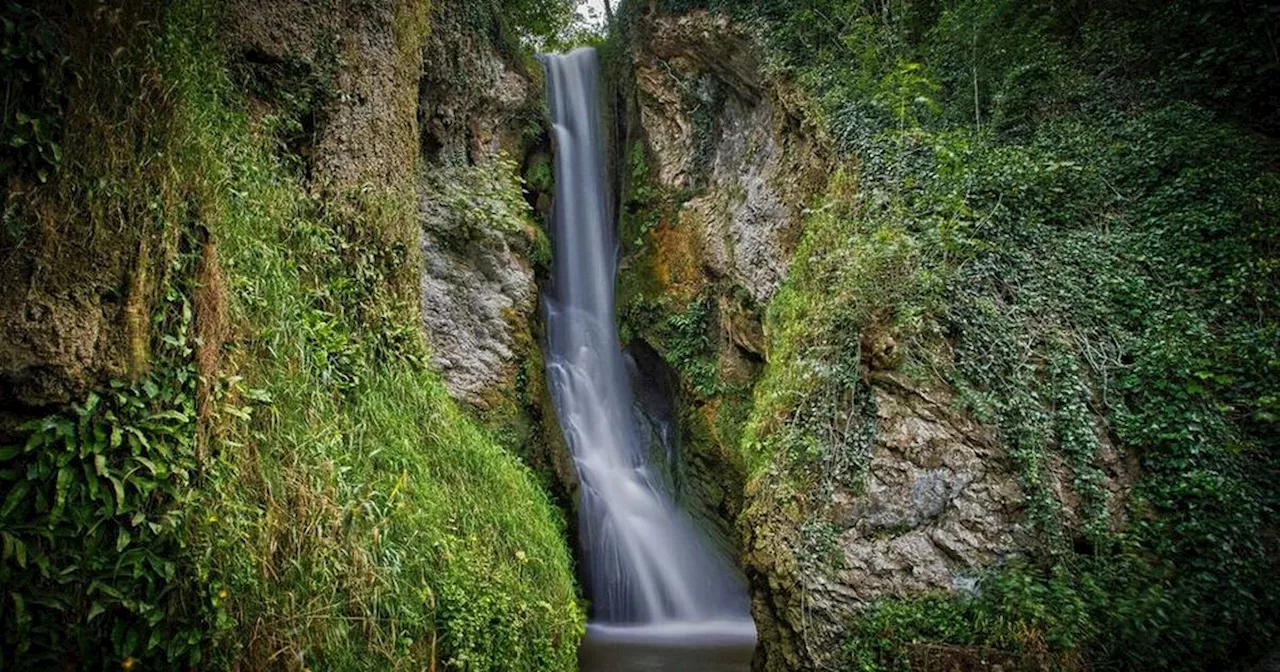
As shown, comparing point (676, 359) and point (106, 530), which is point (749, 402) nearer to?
point (676, 359)

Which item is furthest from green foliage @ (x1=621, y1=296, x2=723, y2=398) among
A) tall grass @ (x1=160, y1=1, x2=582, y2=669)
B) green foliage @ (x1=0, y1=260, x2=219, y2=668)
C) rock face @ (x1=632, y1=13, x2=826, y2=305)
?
green foliage @ (x1=0, y1=260, x2=219, y2=668)

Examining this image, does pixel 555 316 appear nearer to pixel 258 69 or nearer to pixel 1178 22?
pixel 258 69

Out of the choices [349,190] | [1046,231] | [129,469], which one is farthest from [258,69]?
[1046,231]

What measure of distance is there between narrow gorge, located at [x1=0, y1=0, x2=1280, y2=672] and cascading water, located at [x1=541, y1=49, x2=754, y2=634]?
78 mm

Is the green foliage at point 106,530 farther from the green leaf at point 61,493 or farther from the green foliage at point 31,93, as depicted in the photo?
the green foliage at point 31,93

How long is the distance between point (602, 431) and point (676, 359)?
1.68 metres

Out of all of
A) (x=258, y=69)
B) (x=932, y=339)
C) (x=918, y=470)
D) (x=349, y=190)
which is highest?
(x=258, y=69)

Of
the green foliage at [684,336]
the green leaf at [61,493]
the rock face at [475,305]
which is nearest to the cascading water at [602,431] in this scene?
the green foliage at [684,336]

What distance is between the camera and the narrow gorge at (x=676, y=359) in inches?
114

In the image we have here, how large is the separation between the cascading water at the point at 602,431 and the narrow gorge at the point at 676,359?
78 millimetres

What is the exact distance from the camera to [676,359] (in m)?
9.60

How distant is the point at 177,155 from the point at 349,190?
7.33ft

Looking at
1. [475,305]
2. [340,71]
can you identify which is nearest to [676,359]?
[475,305]

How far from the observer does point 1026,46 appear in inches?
300
